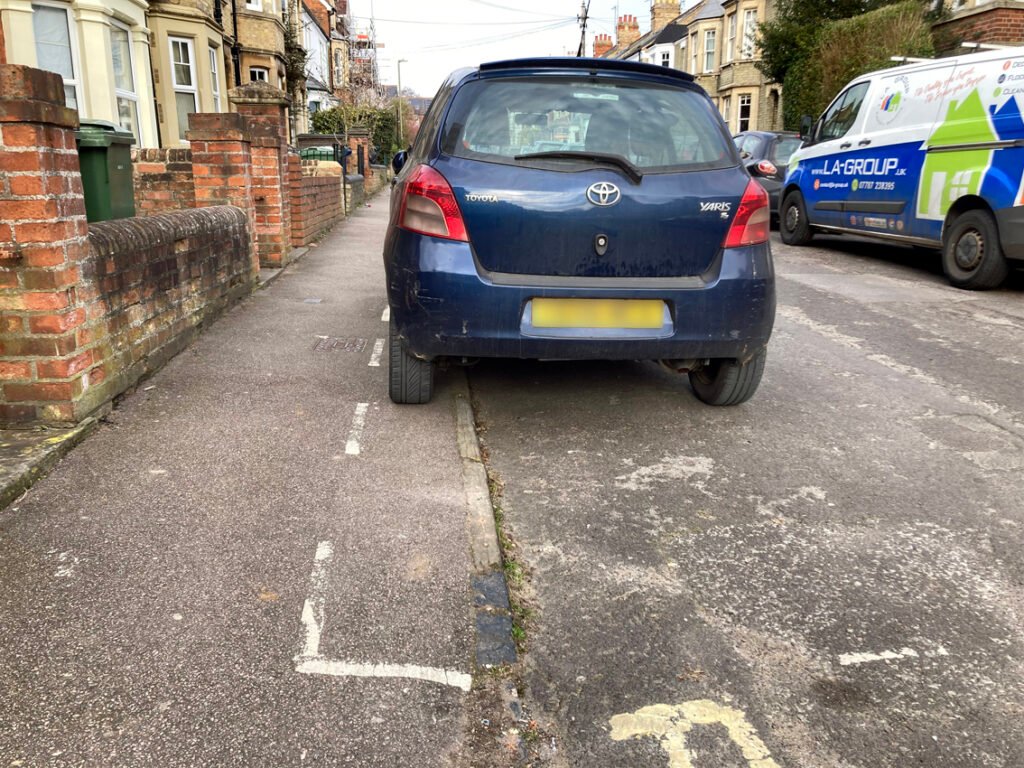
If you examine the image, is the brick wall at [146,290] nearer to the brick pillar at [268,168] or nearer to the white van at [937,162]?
the brick pillar at [268,168]

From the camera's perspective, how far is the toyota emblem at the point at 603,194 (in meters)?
3.66

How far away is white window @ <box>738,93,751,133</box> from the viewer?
36719 millimetres

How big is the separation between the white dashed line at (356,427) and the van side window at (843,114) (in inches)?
343

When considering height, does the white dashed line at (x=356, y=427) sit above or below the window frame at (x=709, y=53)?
below

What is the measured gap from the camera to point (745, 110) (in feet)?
122

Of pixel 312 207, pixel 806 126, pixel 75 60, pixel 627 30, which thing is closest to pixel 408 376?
pixel 312 207

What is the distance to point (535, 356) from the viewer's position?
12.6 ft

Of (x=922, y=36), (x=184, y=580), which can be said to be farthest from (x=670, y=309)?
(x=922, y=36)

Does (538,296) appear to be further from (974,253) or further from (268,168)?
(974,253)

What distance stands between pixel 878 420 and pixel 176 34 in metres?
19.4

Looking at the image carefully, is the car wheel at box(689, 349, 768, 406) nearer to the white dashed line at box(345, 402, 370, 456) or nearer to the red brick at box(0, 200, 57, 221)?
the white dashed line at box(345, 402, 370, 456)

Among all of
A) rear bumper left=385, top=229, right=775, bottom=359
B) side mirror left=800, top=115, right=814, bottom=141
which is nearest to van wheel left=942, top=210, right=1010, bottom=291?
side mirror left=800, top=115, right=814, bottom=141

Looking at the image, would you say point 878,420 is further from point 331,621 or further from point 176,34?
point 176,34

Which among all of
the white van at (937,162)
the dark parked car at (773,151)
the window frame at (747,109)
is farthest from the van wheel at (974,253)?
the window frame at (747,109)
